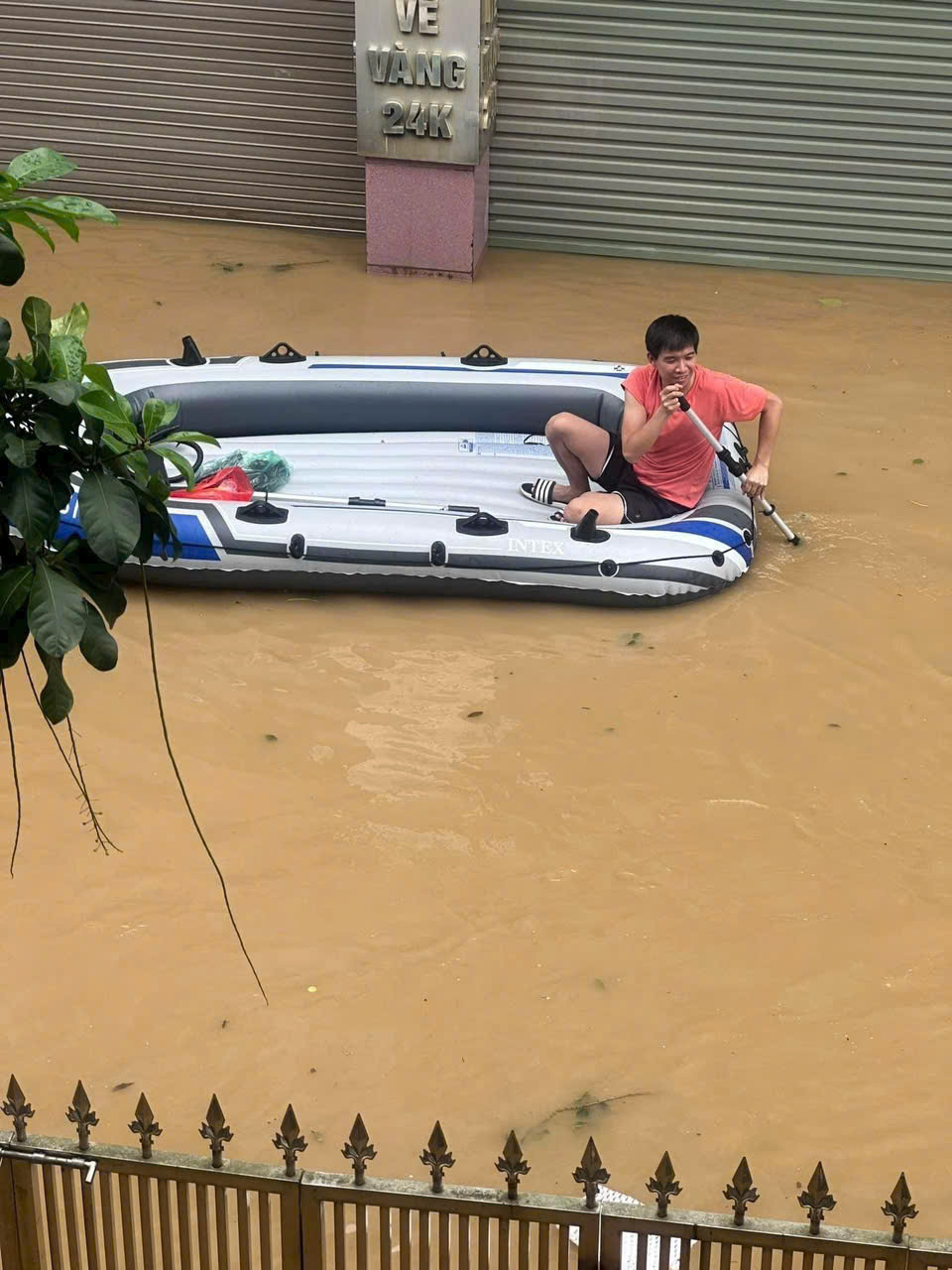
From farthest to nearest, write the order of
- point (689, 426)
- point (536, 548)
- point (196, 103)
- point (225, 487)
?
point (196, 103) → point (225, 487) → point (689, 426) → point (536, 548)

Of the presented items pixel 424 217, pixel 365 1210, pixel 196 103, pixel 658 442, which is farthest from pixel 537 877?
pixel 196 103

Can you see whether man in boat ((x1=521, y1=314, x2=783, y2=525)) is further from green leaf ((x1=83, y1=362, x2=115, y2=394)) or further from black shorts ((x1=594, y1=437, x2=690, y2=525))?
green leaf ((x1=83, y1=362, x2=115, y2=394))

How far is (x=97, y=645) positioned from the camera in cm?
243

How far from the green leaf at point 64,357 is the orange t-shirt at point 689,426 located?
4351mm

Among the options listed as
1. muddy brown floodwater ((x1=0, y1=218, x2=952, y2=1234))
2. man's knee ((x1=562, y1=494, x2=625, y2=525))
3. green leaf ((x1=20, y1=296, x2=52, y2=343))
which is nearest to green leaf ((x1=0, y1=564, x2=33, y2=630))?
green leaf ((x1=20, y1=296, x2=52, y2=343))

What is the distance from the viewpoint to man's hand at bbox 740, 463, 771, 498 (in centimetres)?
659

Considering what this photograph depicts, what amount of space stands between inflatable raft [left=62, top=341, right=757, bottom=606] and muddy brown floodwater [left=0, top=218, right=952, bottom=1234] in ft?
0.57

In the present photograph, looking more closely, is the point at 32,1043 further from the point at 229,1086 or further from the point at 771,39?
the point at 771,39

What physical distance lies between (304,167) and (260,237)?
576 millimetres

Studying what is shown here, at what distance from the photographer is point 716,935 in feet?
15.7

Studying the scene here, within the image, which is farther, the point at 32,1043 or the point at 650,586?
the point at 650,586

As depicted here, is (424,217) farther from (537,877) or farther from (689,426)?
(537,877)

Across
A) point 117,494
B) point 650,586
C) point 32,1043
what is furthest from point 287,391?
point 117,494

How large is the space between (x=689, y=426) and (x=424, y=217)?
163 inches
